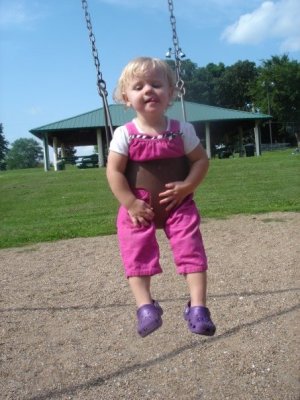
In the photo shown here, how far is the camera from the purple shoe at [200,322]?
7.92 feet

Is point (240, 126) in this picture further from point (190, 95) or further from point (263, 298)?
point (190, 95)

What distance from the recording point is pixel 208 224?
9.63 meters

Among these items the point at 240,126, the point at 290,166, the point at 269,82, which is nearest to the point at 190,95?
the point at 269,82

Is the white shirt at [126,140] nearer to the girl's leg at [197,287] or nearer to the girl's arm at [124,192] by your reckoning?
the girl's arm at [124,192]

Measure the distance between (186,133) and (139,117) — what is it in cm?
26

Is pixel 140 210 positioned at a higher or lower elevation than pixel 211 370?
higher

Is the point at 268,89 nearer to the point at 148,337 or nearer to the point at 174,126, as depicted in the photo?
the point at 148,337

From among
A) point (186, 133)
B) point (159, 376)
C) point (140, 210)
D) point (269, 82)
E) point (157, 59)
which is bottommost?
point (159, 376)

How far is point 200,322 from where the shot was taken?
2436 millimetres

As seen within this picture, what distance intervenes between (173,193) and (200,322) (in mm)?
652

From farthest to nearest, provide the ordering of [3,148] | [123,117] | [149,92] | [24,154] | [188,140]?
[24,154] → [3,148] → [123,117] → [188,140] → [149,92]

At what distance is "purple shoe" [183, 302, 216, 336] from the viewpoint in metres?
2.41

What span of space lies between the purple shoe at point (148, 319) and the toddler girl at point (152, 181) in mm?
14

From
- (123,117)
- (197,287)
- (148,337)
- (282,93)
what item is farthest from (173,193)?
(282,93)
